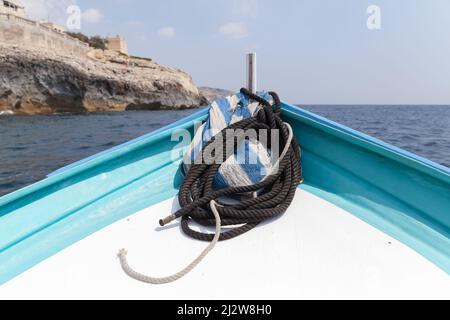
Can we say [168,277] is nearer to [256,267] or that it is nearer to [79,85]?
[256,267]

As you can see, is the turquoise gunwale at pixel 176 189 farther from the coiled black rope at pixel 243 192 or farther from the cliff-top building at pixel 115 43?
the cliff-top building at pixel 115 43

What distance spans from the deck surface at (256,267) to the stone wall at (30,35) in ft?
84.8

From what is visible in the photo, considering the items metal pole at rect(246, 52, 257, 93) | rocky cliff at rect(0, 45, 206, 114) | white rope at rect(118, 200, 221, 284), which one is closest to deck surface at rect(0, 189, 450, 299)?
white rope at rect(118, 200, 221, 284)

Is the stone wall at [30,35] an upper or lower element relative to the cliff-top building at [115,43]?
lower

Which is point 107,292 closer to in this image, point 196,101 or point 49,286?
point 49,286

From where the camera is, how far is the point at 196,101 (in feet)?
117

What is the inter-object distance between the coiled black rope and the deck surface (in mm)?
55

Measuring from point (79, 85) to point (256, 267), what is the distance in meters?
25.5

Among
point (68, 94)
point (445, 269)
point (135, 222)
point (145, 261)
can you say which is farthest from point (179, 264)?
point (68, 94)

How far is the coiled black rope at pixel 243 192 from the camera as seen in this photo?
1.34 m

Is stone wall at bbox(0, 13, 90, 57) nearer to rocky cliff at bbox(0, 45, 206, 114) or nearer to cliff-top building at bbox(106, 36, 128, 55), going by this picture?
rocky cliff at bbox(0, 45, 206, 114)

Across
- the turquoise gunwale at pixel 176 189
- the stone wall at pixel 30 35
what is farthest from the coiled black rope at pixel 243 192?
the stone wall at pixel 30 35

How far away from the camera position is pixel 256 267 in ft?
3.56

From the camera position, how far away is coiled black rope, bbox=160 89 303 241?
4.38ft
